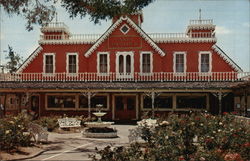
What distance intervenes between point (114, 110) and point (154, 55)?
6119 millimetres

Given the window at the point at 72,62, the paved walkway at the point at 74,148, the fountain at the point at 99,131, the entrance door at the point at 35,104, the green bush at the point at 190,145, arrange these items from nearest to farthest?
the green bush at the point at 190,145
the paved walkway at the point at 74,148
the fountain at the point at 99,131
the window at the point at 72,62
the entrance door at the point at 35,104

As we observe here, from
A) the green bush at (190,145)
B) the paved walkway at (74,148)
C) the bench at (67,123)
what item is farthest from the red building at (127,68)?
the green bush at (190,145)

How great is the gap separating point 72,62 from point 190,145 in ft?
77.1

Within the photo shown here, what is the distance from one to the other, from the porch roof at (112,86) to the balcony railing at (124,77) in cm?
146

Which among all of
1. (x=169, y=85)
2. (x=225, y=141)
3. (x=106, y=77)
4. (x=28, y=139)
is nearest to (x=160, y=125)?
(x=225, y=141)

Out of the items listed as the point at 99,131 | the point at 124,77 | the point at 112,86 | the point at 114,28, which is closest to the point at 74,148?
the point at 99,131

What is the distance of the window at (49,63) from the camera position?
3219 cm

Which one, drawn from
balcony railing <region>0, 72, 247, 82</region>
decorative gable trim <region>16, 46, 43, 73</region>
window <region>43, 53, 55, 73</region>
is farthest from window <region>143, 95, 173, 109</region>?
decorative gable trim <region>16, 46, 43, 73</region>

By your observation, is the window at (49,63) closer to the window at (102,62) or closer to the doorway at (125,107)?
the window at (102,62)

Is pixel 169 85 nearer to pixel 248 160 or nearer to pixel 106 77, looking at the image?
pixel 106 77

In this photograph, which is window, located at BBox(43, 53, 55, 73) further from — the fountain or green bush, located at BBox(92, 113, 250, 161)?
green bush, located at BBox(92, 113, 250, 161)

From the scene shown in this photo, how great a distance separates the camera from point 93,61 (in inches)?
1232

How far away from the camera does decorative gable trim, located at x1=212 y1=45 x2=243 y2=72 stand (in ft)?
97.5

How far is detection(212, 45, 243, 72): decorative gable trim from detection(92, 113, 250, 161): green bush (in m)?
14.7
